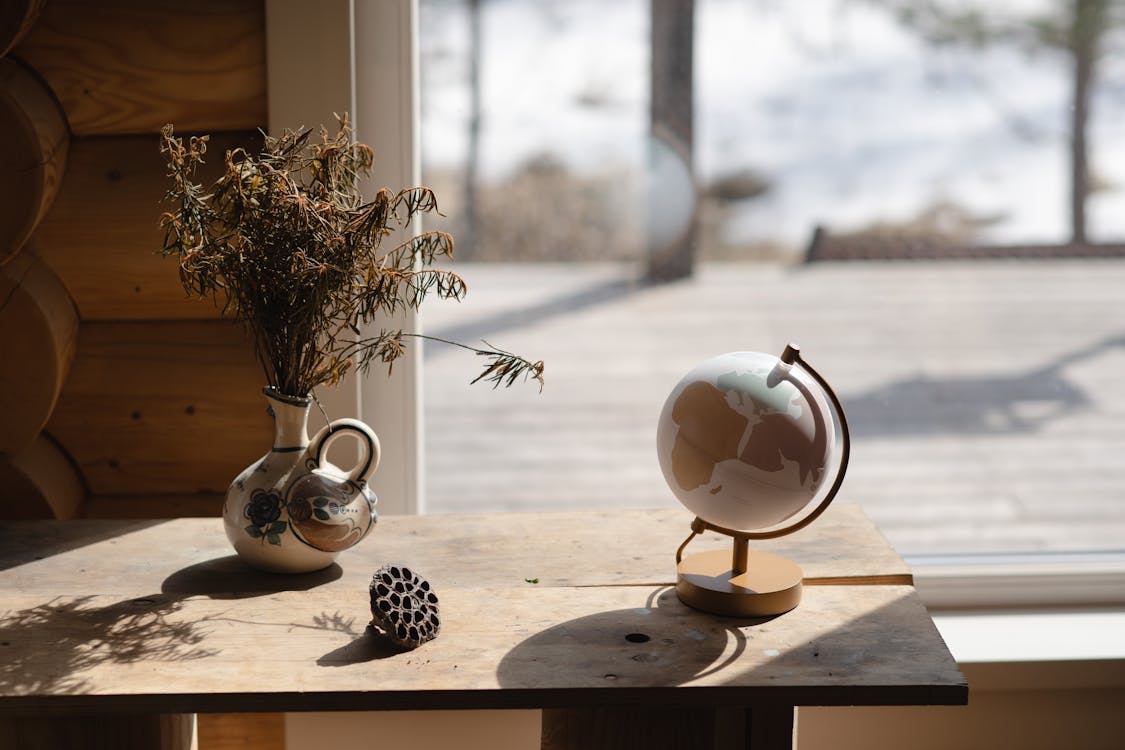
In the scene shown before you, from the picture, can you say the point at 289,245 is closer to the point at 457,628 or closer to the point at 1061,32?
the point at 457,628

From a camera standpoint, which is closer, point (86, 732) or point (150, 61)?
point (86, 732)

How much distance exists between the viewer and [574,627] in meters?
1.13

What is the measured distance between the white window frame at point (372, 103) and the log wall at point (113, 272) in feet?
0.15

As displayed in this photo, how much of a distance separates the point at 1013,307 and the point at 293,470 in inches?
49.9

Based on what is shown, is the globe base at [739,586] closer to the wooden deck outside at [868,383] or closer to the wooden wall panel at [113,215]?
the wooden deck outside at [868,383]

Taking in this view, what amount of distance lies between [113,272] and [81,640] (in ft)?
1.93

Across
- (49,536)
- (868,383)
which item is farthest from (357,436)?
(868,383)

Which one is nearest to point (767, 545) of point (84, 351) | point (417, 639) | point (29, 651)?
point (417, 639)

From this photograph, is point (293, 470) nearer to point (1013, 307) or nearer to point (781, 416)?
point (781, 416)

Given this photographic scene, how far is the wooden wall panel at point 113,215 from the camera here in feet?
4.79

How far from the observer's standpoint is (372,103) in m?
1.56

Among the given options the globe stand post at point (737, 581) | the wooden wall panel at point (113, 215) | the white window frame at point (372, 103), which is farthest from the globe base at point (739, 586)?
the wooden wall panel at point (113, 215)

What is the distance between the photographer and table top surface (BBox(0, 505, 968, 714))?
39.3 inches

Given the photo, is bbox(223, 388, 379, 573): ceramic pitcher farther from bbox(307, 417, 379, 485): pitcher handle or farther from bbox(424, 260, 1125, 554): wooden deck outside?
bbox(424, 260, 1125, 554): wooden deck outside
